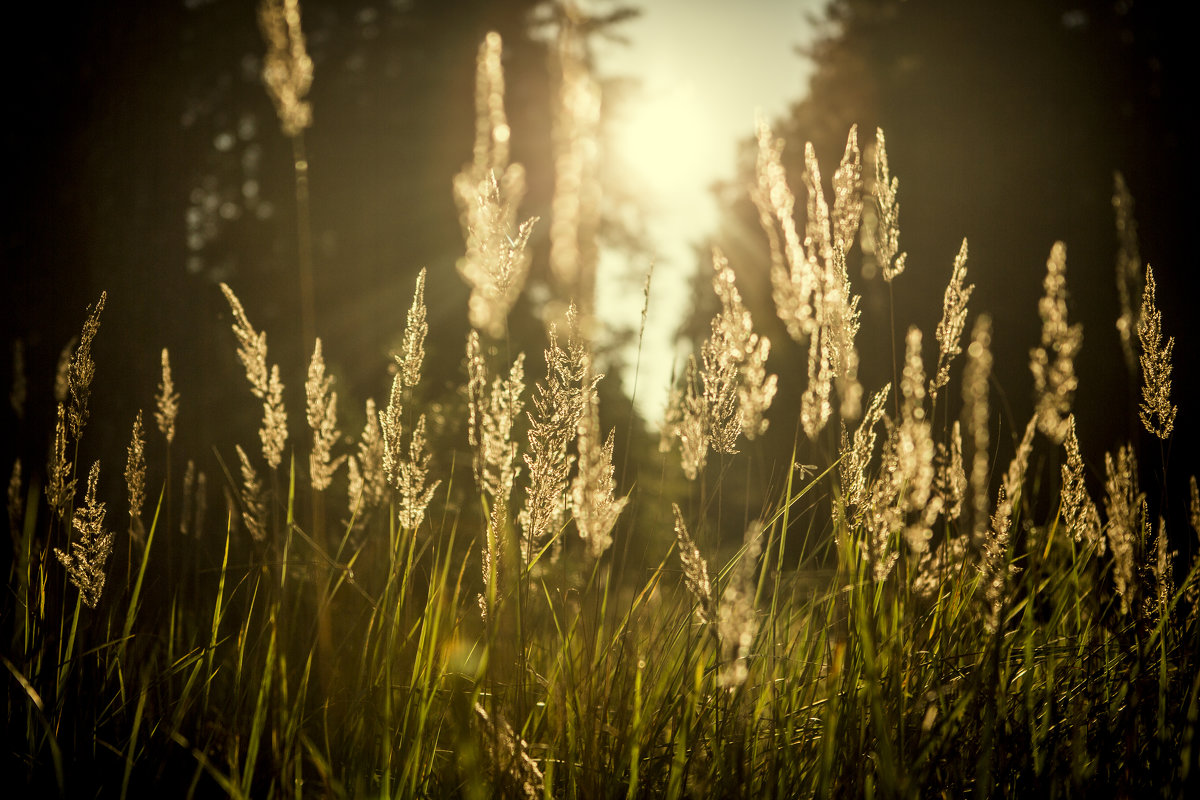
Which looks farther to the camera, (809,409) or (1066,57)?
(1066,57)

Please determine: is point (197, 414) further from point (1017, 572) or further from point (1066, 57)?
point (1066, 57)

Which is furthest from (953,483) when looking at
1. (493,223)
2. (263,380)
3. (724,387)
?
(263,380)

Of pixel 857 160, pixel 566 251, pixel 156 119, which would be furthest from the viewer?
pixel 156 119

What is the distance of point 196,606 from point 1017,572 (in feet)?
7.84

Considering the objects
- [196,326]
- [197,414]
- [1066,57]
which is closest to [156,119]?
[196,326]

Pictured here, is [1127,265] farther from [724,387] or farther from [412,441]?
[412,441]

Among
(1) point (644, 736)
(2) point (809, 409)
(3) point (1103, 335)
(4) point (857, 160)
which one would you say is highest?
(3) point (1103, 335)

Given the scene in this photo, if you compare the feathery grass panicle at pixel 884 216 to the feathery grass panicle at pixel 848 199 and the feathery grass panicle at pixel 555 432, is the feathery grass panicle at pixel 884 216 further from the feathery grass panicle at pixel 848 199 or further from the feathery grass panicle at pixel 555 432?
the feathery grass panicle at pixel 555 432

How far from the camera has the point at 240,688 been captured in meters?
1.50

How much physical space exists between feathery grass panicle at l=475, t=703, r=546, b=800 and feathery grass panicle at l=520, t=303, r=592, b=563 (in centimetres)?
31

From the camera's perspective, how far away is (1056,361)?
1527mm

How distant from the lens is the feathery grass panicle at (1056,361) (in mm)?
1428

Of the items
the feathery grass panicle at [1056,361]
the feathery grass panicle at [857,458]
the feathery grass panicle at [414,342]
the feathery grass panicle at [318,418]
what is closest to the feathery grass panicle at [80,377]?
the feathery grass panicle at [318,418]

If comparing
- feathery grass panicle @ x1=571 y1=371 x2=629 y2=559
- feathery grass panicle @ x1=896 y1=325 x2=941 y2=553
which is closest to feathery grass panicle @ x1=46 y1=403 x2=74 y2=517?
feathery grass panicle @ x1=571 y1=371 x2=629 y2=559
